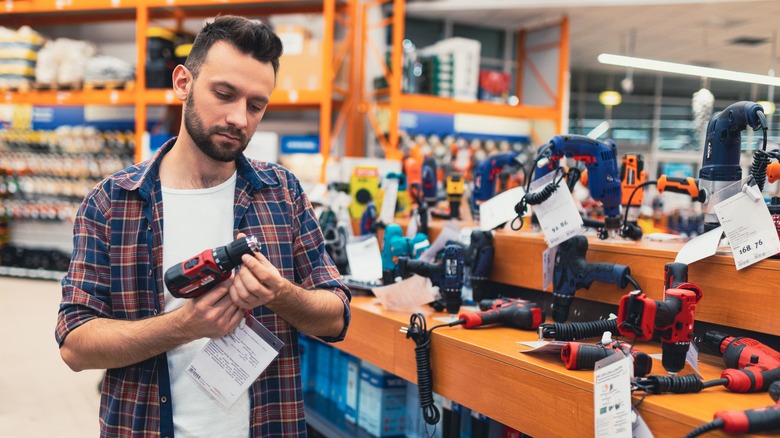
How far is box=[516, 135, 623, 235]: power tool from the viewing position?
6.49ft

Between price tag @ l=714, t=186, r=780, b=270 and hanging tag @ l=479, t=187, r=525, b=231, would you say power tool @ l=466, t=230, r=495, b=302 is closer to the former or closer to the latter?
hanging tag @ l=479, t=187, r=525, b=231

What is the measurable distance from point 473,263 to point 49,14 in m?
6.84

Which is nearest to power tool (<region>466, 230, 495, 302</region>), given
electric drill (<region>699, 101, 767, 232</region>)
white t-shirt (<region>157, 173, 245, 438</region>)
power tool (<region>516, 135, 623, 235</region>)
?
power tool (<region>516, 135, 623, 235</region>)

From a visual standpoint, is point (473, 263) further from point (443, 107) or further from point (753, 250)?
point (443, 107)

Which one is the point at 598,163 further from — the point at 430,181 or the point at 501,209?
the point at 430,181

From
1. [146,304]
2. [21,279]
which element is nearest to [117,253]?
[146,304]

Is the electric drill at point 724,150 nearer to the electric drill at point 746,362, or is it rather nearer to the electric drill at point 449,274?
the electric drill at point 746,362

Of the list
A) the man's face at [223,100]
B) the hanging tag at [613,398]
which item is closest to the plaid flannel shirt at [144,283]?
the man's face at [223,100]

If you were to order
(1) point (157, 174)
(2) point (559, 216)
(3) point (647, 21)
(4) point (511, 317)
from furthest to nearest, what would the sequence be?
(3) point (647, 21)
(4) point (511, 317)
(2) point (559, 216)
(1) point (157, 174)

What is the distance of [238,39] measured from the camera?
133cm

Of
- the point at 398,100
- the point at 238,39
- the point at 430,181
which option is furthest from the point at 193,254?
the point at 398,100

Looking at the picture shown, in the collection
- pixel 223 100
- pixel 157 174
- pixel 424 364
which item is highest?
pixel 223 100

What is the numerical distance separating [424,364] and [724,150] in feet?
3.32

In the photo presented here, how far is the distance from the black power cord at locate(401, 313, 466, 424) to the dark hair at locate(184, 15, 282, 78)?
0.92 metres
